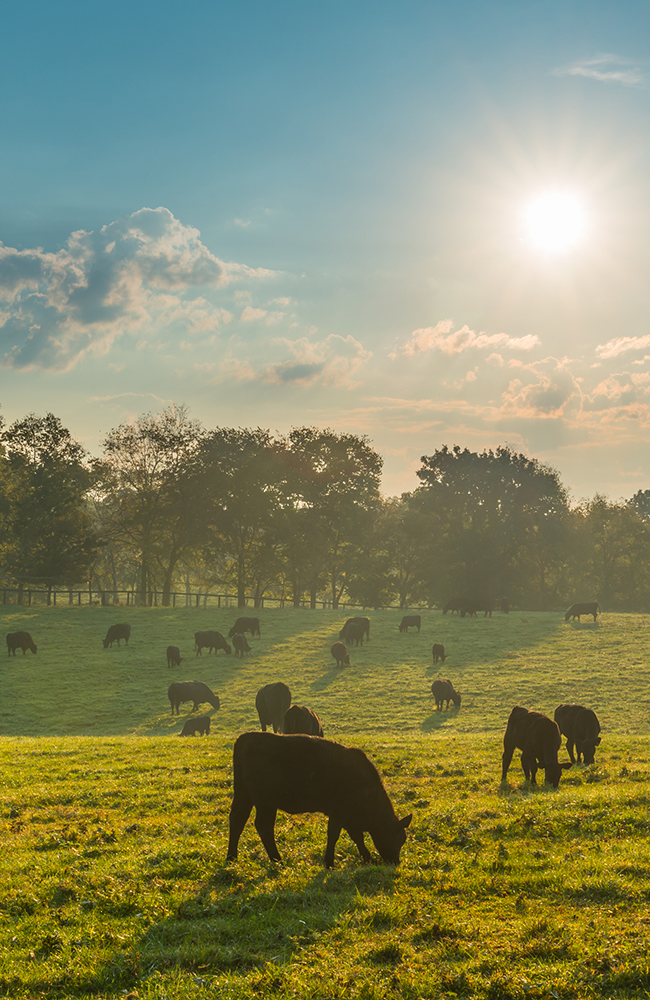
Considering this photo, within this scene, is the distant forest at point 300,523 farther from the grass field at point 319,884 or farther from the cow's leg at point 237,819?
the cow's leg at point 237,819

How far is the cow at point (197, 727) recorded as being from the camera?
24.7 metres

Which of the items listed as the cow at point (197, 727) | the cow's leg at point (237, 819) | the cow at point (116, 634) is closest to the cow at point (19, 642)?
the cow at point (116, 634)

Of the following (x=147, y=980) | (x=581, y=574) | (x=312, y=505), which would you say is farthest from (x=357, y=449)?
(x=147, y=980)

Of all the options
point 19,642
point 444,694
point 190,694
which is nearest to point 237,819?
point 444,694

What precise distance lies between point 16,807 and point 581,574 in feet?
300

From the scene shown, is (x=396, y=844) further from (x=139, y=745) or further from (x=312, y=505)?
(x=312, y=505)

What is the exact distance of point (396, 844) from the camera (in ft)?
27.7

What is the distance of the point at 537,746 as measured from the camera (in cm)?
1299

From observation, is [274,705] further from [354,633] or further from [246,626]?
[246,626]

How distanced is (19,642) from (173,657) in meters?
10.9

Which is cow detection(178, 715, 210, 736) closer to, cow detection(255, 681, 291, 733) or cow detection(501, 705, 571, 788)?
cow detection(255, 681, 291, 733)

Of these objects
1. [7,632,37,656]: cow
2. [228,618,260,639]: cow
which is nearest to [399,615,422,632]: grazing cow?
[228,618,260,639]: cow

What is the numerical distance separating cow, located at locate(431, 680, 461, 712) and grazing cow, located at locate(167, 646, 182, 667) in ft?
55.9

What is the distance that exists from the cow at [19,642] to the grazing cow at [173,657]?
9900 millimetres
